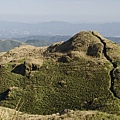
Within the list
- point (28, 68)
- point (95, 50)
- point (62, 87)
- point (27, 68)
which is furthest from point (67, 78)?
point (27, 68)

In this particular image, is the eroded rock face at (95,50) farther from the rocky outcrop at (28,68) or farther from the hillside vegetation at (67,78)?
the rocky outcrop at (28,68)

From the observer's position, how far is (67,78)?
7006cm

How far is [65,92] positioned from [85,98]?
5594mm

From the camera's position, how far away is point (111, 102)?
57438mm

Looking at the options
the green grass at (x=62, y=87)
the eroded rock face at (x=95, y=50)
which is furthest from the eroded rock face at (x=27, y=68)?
the eroded rock face at (x=95, y=50)

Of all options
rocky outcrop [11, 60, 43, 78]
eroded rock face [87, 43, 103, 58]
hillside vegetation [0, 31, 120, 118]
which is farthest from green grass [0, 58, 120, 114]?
eroded rock face [87, 43, 103, 58]

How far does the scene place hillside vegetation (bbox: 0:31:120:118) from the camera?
205 feet

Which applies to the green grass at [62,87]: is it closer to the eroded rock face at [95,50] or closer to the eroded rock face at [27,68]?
the eroded rock face at [27,68]

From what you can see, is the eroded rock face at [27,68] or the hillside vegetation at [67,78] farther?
the eroded rock face at [27,68]

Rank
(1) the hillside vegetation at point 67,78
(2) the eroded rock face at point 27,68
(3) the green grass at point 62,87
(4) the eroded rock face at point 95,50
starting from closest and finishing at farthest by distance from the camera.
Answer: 1. (3) the green grass at point 62,87
2. (1) the hillside vegetation at point 67,78
3. (4) the eroded rock face at point 95,50
4. (2) the eroded rock face at point 27,68

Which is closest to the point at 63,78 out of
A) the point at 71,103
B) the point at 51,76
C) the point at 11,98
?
the point at 51,76

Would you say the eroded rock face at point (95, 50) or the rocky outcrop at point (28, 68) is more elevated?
the eroded rock face at point (95, 50)

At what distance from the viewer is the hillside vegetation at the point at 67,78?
205 feet

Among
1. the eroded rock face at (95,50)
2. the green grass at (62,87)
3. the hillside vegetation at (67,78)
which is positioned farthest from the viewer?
the eroded rock face at (95,50)
